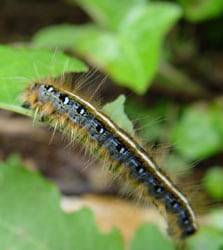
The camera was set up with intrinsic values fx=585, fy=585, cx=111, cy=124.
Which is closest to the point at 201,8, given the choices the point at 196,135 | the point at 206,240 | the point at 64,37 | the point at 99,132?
the point at 196,135

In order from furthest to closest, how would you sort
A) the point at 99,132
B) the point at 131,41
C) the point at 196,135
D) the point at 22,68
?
1. the point at 196,135
2. the point at 131,41
3. the point at 99,132
4. the point at 22,68

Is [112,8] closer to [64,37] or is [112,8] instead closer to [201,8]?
[64,37]

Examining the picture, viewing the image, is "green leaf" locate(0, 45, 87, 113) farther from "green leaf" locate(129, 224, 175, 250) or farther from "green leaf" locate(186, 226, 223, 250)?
"green leaf" locate(186, 226, 223, 250)

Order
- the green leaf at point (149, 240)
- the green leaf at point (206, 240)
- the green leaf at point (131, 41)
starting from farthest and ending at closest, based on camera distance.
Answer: the green leaf at point (131, 41)
the green leaf at point (206, 240)
the green leaf at point (149, 240)

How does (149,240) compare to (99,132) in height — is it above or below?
below

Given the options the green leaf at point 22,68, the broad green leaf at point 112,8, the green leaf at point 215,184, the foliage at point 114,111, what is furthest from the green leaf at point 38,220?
the broad green leaf at point 112,8

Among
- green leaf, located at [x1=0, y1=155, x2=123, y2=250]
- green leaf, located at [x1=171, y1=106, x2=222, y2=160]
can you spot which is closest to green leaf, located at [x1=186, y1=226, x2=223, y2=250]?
green leaf, located at [x1=0, y1=155, x2=123, y2=250]

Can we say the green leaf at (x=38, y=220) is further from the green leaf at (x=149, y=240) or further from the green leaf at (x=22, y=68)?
the green leaf at (x=22, y=68)
